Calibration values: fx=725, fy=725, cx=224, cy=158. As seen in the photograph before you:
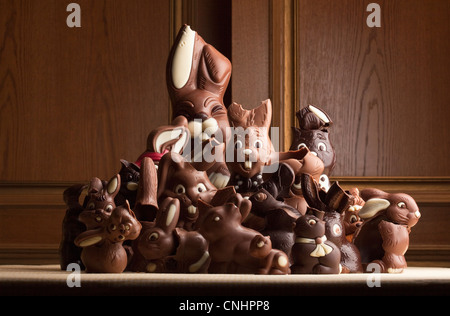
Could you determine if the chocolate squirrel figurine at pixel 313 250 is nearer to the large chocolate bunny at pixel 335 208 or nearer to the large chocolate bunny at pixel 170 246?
the large chocolate bunny at pixel 335 208

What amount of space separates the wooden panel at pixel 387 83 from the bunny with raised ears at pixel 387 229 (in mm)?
835

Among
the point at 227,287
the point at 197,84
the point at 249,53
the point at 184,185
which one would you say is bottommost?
the point at 227,287

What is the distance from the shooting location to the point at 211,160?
4.19ft

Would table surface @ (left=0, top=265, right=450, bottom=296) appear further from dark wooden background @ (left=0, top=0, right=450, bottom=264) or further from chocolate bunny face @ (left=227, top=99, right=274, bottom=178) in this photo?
dark wooden background @ (left=0, top=0, right=450, bottom=264)

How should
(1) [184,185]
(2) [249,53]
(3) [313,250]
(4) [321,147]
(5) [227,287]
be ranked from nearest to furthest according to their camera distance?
(5) [227,287] → (3) [313,250] → (1) [184,185] → (4) [321,147] → (2) [249,53]

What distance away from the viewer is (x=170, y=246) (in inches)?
46.6

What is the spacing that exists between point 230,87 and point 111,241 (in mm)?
1052

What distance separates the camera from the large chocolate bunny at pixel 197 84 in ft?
4.50

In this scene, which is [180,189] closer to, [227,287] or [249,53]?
[227,287]

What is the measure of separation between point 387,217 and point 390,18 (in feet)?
3.31

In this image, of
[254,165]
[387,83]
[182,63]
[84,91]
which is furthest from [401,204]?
Result: [84,91]

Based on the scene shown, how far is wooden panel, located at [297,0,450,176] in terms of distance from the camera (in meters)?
2.12

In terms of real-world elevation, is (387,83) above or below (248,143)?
above

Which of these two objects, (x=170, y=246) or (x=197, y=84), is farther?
(x=197, y=84)
